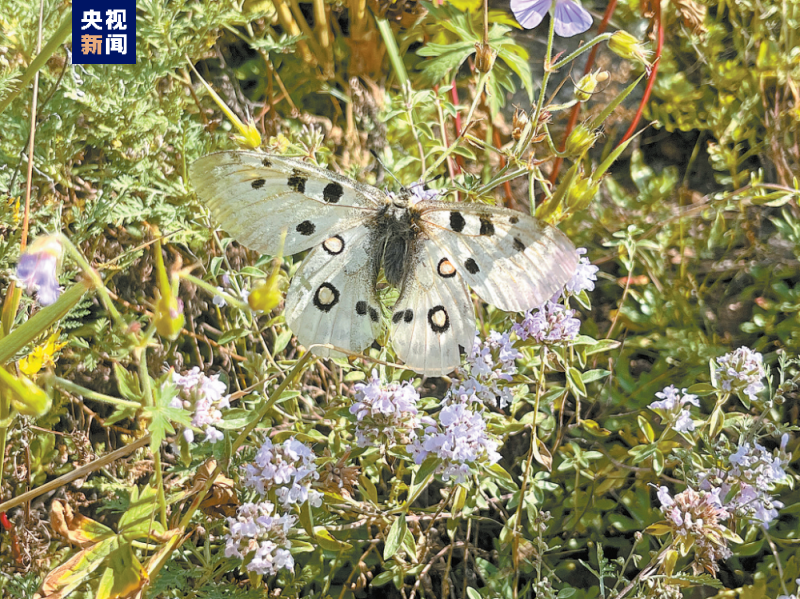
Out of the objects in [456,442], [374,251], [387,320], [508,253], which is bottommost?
[456,442]

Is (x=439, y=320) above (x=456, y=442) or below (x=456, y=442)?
above

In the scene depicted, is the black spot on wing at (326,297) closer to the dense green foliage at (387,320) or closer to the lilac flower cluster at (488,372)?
the dense green foliage at (387,320)

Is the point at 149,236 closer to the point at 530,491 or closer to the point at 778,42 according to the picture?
the point at 530,491

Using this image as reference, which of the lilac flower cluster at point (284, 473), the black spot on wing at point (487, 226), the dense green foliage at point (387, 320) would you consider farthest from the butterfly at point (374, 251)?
the lilac flower cluster at point (284, 473)

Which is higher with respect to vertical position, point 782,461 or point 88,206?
point 88,206

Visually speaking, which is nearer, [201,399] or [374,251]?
[201,399]

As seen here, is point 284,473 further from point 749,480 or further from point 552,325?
point 749,480

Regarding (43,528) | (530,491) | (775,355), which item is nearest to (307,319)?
(530,491)

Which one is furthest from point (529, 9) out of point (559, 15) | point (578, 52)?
point (578, 52)
